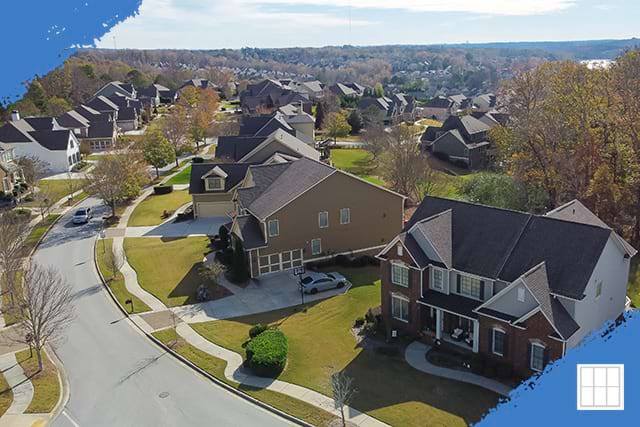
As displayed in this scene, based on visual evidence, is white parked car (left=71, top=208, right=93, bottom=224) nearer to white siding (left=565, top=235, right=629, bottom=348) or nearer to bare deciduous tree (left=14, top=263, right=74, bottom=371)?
bare deciduous tree (left=14, top=263, right=74, bottom=371)

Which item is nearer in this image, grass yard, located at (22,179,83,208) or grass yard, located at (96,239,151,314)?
grass yard, located at (96,239,151,314)

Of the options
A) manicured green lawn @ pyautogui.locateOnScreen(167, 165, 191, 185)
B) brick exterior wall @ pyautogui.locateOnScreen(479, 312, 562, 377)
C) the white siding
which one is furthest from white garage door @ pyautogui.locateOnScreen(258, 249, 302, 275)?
manicured green lawn @ pyautogui.locateOnScreen(167, 165, 191, 185)

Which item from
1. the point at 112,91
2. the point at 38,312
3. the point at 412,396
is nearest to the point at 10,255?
the point at 38,312

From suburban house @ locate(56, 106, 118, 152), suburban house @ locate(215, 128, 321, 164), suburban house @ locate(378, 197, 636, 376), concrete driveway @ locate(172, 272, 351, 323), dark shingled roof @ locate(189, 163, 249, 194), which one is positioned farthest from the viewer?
suburban house @ locate(56, 106, 118, 152)

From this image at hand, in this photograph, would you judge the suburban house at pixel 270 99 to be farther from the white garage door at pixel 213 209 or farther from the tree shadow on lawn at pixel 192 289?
the tree shadow on lawn at pixel 192 289

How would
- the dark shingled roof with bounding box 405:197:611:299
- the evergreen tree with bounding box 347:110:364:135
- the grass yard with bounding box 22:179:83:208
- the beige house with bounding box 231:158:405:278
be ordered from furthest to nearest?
the evergreen tree with bounding box 347:110:364:135
the grass yard with bounding box 22:179:83:208
the beige house with bounding box 231:158:405:278
the dark shingled roof with bounding box 405:197:611:299

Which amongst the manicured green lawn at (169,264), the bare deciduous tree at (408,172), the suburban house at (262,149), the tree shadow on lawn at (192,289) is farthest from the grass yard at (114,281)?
the bare deciduous tree at (408,172)

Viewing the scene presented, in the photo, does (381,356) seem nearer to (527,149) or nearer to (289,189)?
(289,189)
